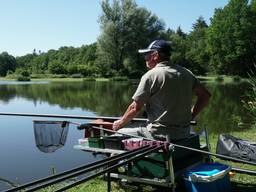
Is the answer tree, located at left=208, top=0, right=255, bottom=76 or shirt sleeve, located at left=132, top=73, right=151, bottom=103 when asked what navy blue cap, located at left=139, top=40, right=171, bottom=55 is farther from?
tree, located at left=208, top=0, right=255, bottom=76

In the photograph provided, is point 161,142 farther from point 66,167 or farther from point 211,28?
point 211,28

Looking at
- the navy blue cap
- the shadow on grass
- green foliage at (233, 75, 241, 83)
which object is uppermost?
the navy blue cap

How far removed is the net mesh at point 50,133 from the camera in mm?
5236

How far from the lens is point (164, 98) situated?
4.36 metres

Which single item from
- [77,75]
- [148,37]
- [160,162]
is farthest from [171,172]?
[77,75]

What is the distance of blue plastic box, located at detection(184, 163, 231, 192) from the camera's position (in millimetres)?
4172

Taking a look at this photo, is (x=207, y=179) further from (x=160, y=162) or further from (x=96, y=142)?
(x=96, y=142)

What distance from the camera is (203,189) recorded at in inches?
165

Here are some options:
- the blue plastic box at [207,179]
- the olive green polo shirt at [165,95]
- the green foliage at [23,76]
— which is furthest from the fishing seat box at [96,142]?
the green foliage at [23,76]

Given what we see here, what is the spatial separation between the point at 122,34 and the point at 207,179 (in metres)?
45.3

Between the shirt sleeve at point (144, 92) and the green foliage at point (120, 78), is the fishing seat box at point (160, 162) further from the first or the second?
the green foliage at point (120, 78)

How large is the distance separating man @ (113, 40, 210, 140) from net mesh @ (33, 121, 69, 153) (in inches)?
37.8

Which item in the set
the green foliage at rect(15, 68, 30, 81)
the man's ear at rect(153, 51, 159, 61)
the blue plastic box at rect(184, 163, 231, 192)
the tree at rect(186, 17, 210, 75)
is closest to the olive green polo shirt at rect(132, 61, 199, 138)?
the man's ear at rect(153, 51, 159, 61)

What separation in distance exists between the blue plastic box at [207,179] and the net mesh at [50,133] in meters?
1.71
